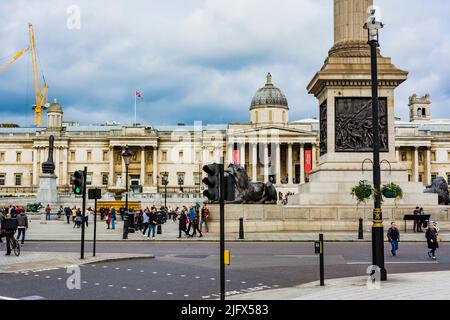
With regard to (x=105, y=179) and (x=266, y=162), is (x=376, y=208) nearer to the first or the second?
(x=266, y=162)

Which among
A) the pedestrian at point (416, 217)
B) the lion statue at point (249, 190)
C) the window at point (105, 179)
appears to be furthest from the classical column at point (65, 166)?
the pedestrian at point (416, 217)

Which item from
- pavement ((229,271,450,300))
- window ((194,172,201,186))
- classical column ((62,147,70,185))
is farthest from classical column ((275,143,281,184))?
pavement ((229,271,450,300))

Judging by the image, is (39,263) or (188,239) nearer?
(39,263)

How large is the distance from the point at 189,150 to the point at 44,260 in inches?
4258

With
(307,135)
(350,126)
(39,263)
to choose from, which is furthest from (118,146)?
(39,263)

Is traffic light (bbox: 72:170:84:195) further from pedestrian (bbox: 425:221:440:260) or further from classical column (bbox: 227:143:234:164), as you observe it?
classical column (bbox: 227:143:234:164)

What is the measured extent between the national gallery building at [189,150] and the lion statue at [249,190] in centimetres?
8028

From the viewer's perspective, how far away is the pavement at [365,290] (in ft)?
36.9

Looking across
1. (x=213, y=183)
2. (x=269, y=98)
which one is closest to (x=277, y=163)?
(x=269, y=98)

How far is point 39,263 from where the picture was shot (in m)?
18.0

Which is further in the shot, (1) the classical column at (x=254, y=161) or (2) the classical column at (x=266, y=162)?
(1) the classical column at (x=254, y=161)

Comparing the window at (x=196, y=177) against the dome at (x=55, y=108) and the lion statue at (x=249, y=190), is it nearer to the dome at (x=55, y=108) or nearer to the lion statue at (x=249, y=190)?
the dome at (x=55, y=108)
